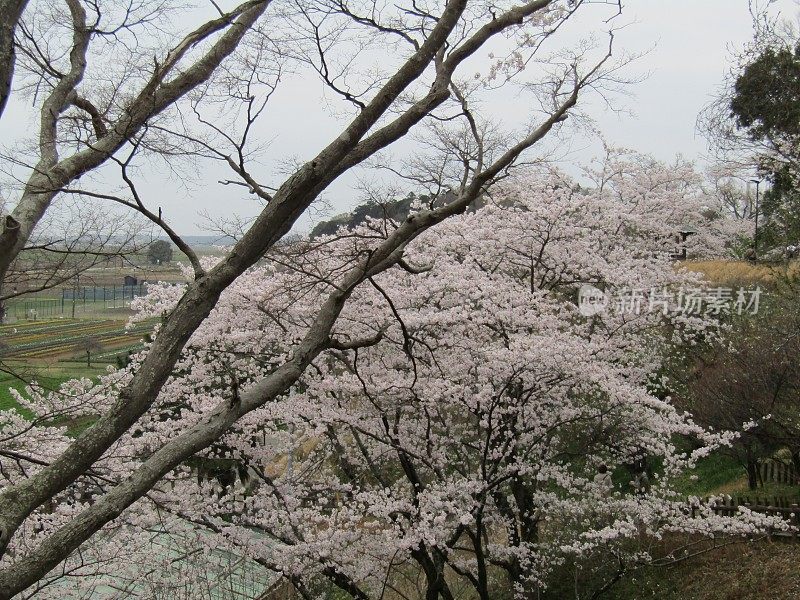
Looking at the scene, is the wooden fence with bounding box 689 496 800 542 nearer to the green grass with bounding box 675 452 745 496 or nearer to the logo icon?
the green grass with bounding box 675 452 745 496

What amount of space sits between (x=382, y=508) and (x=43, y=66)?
4.69 m

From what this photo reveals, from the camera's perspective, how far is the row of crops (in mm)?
11031

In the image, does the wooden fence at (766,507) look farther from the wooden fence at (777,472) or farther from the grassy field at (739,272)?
the grassy field at (739,272)

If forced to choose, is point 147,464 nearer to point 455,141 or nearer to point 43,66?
point 43,66

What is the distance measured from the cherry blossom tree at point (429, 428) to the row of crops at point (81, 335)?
2884 millimetres

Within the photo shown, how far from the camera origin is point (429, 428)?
7348 millimetres

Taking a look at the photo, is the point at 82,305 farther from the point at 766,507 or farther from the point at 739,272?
the point at 739,272

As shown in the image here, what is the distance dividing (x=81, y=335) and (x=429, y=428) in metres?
8.24

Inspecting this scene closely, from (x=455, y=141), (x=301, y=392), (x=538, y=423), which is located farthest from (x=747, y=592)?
(x=455, y=141)

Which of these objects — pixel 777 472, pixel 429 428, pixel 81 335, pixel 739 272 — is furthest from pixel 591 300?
pixel 81 335

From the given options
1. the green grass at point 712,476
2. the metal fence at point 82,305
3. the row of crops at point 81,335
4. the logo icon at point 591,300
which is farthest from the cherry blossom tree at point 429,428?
the row of crops at point 81,335

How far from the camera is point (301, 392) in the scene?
7.98m

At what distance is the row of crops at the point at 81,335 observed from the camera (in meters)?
11.0

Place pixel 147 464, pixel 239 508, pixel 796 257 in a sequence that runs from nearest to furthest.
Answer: pixel 147 464
pixel 239 508
pixel 796 257
